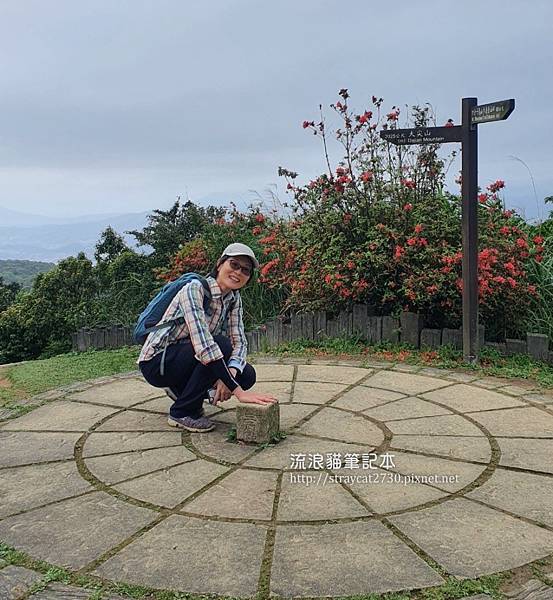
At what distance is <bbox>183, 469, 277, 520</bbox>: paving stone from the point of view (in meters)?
2.39

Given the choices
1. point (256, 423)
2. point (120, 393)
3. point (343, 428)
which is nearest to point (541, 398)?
point (343, 428)

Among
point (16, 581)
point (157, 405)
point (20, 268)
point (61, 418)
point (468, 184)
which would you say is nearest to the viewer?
point (16, 581)

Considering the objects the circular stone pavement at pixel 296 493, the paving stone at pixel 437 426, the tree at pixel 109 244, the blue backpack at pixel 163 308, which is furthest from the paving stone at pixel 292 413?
the tree at pixel 109 244

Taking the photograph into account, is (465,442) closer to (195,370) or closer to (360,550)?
(360,550)

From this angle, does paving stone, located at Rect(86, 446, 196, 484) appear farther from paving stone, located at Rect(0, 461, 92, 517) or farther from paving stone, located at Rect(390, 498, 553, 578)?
paving stone, located at Rect(390, 498, 553, 578)

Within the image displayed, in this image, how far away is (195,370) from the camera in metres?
3.30

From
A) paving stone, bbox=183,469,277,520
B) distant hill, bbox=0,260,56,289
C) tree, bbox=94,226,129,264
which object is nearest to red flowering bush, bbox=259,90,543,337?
paving stone, bbox=183,469,277,520

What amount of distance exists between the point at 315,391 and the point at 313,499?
162 cm

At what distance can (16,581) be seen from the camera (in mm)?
1963

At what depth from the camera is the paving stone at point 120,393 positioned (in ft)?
13.1

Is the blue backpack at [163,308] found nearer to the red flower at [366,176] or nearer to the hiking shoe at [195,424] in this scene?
the hiking shoe at [195,424]

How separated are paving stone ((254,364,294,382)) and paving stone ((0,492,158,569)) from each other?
2065 millimetres

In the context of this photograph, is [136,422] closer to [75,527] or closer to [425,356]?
[75,527]

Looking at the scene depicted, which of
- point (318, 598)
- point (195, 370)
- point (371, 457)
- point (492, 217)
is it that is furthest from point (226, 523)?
point (492, 217)
